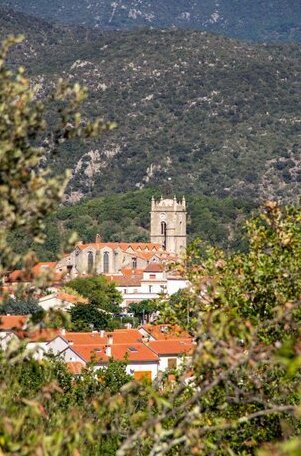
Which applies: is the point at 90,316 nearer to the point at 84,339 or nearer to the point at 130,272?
the point at 84,339

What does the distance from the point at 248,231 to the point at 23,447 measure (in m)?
9.05

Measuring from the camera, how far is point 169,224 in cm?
13462

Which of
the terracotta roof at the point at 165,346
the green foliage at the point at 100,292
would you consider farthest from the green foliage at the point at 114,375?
the green foliage at the point at 100,292

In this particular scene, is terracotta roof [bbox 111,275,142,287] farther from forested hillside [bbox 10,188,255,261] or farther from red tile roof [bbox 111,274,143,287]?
forested hillside [bbox 10,188,255,261]

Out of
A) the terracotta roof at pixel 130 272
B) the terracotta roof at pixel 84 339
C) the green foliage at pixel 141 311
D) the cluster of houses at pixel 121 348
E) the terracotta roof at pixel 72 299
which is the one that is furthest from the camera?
the terracotta roof at pixel 130 272

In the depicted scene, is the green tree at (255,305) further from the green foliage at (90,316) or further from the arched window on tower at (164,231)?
the arched window on tower at (164,231)

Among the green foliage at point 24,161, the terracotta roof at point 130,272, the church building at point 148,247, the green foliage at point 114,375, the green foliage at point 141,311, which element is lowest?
the green foliage at point 141,311

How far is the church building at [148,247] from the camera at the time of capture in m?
122

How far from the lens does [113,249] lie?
411 feet

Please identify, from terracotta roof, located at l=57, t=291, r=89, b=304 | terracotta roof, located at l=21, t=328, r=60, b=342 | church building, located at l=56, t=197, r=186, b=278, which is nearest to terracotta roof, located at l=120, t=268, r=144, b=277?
church building, located at l=56, t=197, r=186, b=278

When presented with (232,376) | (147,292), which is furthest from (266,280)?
(147,292)

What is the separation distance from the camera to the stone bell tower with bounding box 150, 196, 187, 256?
439 ft

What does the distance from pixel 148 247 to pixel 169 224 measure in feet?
26.5

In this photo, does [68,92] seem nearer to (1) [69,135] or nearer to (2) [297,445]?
(1) [69,135]
